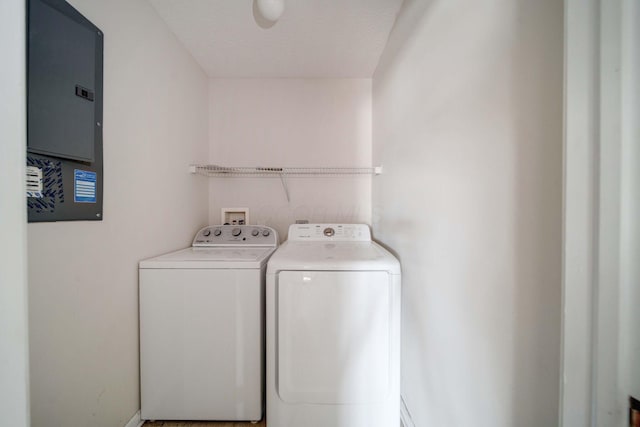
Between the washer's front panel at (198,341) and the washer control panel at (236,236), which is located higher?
the washer control panel at (236,236)

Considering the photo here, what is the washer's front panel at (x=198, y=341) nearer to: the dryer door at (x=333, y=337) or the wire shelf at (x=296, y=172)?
the dryer door at (x=333, y=337)

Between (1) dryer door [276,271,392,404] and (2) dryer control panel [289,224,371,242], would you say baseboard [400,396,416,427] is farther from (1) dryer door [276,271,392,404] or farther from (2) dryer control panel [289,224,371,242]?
(2) dryer control panel [289,224,371,242]

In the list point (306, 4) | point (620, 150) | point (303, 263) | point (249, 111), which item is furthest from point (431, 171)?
point (249, 111)

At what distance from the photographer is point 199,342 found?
1.14 metres

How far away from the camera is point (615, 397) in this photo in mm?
340

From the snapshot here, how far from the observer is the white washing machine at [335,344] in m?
1.05

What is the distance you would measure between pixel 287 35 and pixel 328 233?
1.52 m

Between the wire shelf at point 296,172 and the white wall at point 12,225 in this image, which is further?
the wire shelf at point 296,172

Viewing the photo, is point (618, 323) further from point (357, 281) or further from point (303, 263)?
point (303, 263)

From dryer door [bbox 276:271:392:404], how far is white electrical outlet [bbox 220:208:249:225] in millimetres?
1106

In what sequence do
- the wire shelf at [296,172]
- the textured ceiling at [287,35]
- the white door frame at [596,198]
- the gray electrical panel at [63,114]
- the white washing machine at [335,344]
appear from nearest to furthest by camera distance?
the white door frame at [596,198] < the gray electrical panel at [63,114] < the white washing machine at [335,344] < the textured ceiling at [287,35] < the wire shelf at [296,172]

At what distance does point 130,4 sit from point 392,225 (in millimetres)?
1944

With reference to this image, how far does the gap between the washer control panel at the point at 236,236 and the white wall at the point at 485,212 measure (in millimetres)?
1125

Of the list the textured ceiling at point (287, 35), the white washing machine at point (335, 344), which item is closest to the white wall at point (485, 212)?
the white washing machine at point (335, 344)
